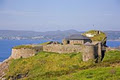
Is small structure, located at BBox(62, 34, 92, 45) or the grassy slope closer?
the grassy slope

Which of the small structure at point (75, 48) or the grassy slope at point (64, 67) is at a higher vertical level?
the small structure at point (75, 48)

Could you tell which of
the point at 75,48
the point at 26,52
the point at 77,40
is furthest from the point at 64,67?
the point at 26,52

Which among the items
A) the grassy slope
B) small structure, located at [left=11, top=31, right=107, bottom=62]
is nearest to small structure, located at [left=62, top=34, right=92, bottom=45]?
small structure, located at [left=11, top=31, right=107, bottom=62]

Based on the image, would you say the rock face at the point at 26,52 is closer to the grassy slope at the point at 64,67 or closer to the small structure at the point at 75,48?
the small structure at the point at 75,48

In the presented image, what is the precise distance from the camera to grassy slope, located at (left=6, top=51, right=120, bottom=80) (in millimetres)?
36000

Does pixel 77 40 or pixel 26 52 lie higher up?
pixel 77 40

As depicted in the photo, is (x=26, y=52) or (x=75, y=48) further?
(x=26, y=52)

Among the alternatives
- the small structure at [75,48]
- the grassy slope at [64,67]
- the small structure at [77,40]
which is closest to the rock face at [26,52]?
the small structure at [75,48]

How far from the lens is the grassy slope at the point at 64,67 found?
36.0m

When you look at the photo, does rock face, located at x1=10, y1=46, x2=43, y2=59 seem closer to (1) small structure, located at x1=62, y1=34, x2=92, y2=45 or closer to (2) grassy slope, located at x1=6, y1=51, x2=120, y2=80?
(2) grassy slope, located at x1=6, y1=51, x2=120, y2=80

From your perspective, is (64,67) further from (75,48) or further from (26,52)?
(26,52)

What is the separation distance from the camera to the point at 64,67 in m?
44.9

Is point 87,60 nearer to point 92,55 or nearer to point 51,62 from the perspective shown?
point 92,55

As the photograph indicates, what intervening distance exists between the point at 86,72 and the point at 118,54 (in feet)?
24.5
